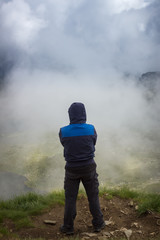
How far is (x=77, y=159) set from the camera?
174 inches

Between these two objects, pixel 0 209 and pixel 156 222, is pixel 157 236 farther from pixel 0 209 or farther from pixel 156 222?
pixel 0 209

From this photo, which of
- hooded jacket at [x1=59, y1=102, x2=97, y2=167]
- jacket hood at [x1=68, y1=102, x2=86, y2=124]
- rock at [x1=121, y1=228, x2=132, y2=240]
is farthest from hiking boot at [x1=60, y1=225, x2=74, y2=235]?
jacket hood at [x1=68, y1=102, x2=86, y2=124]

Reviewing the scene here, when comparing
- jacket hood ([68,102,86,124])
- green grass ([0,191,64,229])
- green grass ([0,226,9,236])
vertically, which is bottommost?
green grass ([0,191,64,229])

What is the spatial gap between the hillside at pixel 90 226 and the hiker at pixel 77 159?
285 mm

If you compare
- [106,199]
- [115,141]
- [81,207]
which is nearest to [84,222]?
[81,207]

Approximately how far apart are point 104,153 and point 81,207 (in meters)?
15.6

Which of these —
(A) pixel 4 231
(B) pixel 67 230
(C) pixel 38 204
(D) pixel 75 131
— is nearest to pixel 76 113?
(D) pixel 75 131

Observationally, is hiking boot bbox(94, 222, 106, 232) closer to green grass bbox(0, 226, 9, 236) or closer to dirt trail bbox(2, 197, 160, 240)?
dirt trail bbox(2, 197, 160, 240)

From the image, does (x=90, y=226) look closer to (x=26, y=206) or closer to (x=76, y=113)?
(x=26, y=206)

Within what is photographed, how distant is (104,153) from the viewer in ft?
70.7

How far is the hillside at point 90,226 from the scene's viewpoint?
14.9 ft

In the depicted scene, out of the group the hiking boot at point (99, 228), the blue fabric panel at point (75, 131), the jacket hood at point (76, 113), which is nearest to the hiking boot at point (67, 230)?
the hiking boot at point (99, 228)

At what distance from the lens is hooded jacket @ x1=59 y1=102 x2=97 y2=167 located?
4441 millimetres

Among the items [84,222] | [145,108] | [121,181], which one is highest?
[145,108]
